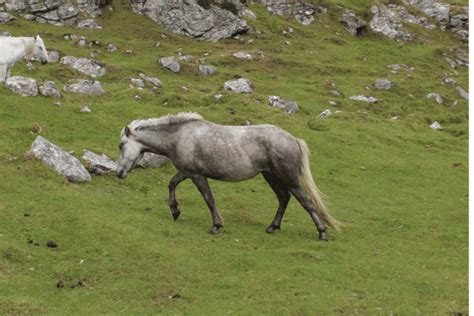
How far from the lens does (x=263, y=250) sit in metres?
15.0

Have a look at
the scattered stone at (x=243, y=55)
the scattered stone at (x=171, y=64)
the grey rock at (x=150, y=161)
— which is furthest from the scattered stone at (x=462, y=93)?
the grey rock at (x=150, y=161)

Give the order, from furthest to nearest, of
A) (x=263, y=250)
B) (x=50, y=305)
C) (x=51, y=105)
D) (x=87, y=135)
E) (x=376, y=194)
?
1. (x=51, y=105)
2. (x=87, y=135)
3. (x=376, y=194)
4. (x=263, y=250)
5. (x=50, y=305)

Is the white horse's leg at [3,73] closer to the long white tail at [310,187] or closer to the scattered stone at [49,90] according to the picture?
the scattered stone at [49,90]

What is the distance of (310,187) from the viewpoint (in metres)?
16.3

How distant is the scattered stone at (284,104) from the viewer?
36.9 meters

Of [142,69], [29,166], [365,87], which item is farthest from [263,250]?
[365,87]

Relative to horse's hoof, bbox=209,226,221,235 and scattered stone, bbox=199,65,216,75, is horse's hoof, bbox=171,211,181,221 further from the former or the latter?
scattered stone, bbox=199,65,216,75

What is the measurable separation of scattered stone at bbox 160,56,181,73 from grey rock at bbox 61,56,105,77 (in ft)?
18.8

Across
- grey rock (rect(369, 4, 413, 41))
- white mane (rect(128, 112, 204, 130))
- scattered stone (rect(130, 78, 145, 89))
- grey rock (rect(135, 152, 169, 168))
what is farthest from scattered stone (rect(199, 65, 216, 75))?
grey rock (rect(369, 4, 413, 41))

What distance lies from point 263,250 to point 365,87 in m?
34.1

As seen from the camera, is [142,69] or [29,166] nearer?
[29,166]

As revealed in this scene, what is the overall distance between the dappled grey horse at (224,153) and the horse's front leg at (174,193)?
1.2 inches

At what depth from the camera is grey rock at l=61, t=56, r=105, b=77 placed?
39.7 metres

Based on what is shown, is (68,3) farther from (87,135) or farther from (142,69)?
(87,135)
